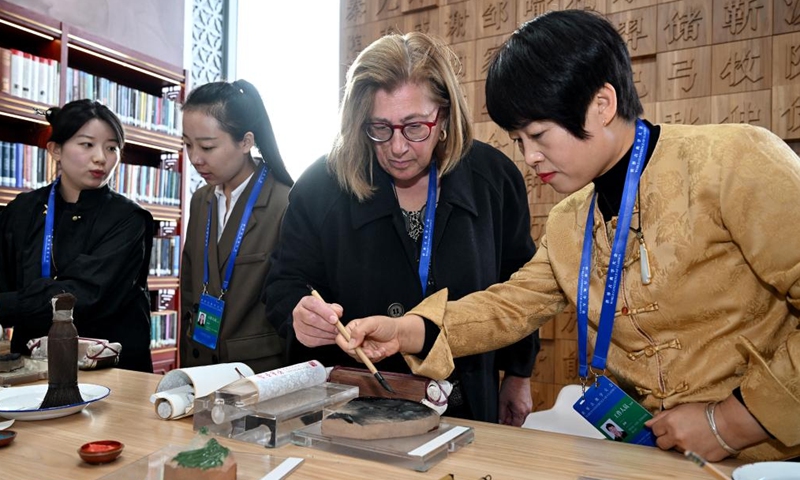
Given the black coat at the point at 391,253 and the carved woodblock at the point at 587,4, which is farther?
the carved woodblock at the point at 587,4

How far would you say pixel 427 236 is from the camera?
179 centimetres

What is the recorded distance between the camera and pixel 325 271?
1909mm

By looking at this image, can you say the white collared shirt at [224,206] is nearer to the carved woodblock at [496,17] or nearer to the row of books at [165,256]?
the carved woodblock at [496,17]

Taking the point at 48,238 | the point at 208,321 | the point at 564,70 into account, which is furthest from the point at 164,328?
the point at 564,70

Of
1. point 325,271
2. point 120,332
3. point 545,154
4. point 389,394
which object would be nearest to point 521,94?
point 545,154

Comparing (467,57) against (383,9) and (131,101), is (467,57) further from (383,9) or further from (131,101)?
(131,101)

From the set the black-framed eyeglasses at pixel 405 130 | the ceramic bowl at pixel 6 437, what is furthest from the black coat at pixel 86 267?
the black-framed eyeglasses at pixel 405 130

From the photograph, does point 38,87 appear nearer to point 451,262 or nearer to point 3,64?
point 3,64

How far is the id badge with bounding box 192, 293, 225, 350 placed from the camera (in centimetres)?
237

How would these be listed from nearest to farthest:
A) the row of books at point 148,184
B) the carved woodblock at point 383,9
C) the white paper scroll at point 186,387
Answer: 1. the white paper scroll at point 186,387
2. the carved woodblock at point 383,9
3. the row of books at point 148,184

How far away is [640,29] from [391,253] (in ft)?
7.93

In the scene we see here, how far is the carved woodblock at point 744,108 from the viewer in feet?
10.3

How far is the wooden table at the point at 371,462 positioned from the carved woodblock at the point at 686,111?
2.53 meters

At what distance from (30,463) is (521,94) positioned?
1.12 metres
